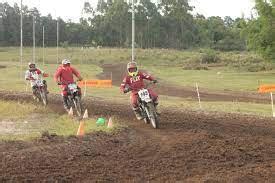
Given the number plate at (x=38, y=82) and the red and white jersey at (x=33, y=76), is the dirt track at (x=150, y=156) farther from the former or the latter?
the red and white jersey at (x=33, y=76)

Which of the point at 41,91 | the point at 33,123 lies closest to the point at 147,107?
the point at 33,123

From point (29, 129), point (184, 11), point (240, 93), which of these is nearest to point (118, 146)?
point (29, 129)

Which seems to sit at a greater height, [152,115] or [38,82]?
[38,82]

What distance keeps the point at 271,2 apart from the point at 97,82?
34.0 m

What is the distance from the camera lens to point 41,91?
961 inches

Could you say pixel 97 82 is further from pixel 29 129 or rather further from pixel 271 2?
pixel 271 2

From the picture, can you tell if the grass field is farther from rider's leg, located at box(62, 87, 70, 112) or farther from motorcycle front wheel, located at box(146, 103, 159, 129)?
motorcycle front wheel, located at box(146, 103, 159, 129)

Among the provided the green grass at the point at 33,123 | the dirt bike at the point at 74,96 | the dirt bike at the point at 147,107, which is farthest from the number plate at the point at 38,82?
the dirt bike at the point at 147,107

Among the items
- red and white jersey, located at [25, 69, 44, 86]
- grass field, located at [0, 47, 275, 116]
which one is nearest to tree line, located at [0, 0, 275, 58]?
grass field, located at [0, 47, 275, 116]

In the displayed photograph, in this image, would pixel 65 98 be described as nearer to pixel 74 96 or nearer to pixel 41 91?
pixel 74 96

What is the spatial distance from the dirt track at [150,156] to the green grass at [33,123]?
106 centimetres

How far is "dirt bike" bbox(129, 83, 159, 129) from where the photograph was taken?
1638 centimetres

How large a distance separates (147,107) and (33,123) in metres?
3.86

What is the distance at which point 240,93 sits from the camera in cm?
3788
